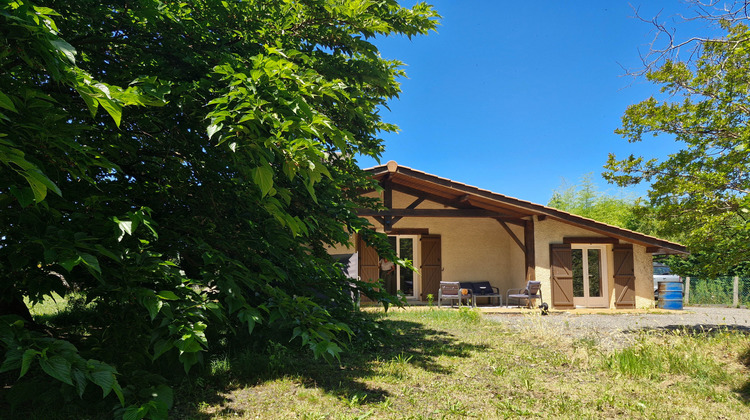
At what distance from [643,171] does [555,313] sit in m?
4.49

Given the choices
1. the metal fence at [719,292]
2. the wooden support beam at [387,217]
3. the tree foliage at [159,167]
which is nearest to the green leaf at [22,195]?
the tree foliage at [159,167]

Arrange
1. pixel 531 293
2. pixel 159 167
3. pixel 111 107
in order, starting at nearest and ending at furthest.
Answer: pixel 111 107 < pixel 159 167 < pixel 531 293

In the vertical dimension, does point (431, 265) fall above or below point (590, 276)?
above

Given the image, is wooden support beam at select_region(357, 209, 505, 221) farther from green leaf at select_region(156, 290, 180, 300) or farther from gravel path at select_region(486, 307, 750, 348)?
green leaf at select_region(156, 290, 180, 300)

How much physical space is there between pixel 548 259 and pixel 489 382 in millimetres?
8137

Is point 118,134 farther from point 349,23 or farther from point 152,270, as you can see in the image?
point 349,23

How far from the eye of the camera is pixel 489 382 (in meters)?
4.06

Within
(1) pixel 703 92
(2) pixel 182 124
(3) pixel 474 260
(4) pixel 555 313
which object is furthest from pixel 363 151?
(3) pixel 474 260

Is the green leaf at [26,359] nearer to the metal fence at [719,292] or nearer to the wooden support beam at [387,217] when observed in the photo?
the wooden support beam at [387,217]

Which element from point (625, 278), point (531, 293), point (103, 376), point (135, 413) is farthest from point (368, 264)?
point (103, 376)

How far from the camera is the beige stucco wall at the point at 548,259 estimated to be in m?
11.3

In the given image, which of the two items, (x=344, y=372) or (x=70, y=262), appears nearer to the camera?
(x=70, y=262)

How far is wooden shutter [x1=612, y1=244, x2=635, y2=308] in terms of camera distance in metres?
11.6

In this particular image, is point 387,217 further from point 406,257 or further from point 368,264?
point 406,257
